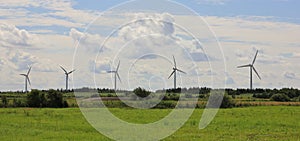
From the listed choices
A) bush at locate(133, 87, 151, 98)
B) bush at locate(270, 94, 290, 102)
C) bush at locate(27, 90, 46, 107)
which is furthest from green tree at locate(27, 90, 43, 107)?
bush at locate(270, 94, 290, 102)

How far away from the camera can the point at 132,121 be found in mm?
41844

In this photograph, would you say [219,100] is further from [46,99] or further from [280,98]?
[280,98]

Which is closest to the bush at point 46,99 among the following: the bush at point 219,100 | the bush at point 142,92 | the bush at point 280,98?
the bush at point 219,100

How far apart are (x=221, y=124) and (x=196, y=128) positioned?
11.5 ft

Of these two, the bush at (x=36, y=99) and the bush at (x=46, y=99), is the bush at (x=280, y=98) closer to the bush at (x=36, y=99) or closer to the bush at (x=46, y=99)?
the bush at (x=46, y=99)

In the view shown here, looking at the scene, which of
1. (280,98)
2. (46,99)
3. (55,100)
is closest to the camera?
(55,100)

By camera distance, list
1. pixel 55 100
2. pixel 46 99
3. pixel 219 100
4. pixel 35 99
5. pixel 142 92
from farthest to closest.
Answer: pixel 46 99 → pixel 35 99 → pixel 55 100 → pixel 219 100 → pixel 142 92

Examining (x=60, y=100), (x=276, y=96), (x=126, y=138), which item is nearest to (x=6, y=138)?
(x=126, y=138)

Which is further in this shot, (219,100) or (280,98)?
(280,98)

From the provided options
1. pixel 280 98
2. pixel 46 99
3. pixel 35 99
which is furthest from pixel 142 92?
pixel 280 98

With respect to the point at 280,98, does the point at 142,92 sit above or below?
above

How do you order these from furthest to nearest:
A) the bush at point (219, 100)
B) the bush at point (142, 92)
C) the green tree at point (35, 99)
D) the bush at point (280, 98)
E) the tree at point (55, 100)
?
the bush at point (280, 98) → the green tree at point (35, 99) → the tree at point (55, 100) → the bush at point (219, 100) → the bush at point (142, 92)

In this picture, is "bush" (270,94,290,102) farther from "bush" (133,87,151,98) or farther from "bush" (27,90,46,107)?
"bush" (133,87,151,98)

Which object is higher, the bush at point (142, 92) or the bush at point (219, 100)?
the bush at point (142, 92)
